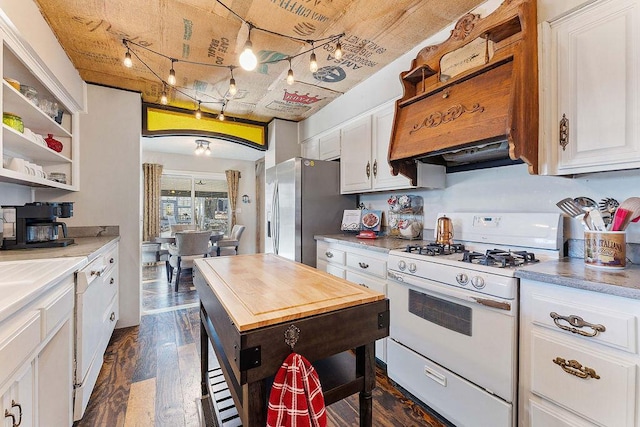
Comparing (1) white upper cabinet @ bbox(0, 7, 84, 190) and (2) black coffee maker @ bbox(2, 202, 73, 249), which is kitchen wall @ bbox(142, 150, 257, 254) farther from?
(2) black coffee maker @ bbox(2, 202, 73, 249)

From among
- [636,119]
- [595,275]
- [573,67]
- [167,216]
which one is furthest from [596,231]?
[167,216]

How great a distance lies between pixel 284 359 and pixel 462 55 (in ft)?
6.88

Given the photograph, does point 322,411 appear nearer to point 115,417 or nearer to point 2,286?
point 2,286

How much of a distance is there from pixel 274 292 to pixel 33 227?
2020 mm

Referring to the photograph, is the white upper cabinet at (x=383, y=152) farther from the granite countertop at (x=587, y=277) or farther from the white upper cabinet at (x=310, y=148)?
the granite countertop at (x=587, y=277)

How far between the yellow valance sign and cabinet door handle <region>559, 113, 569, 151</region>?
3.44 metres

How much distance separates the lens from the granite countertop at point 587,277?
1.01 metres

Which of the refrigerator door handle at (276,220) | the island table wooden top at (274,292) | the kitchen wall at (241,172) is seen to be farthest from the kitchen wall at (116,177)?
the kitchen wall at (241,172)

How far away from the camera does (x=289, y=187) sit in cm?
308

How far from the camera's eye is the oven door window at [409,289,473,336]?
4.90 ft

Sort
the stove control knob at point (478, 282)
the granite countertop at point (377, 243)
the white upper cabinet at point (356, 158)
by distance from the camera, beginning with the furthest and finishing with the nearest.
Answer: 1. the white upper cabinet at point (356, 158)
2. the granite countertop at point (377, 243)
3. the stove control knob at point (478, 282)

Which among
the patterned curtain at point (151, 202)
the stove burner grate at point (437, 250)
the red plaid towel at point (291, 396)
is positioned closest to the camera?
the red plaid towel at point (291, 396)

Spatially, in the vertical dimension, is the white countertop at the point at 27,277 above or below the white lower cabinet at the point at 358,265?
above

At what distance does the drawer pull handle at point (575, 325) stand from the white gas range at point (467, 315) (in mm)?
156
